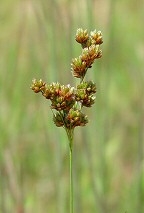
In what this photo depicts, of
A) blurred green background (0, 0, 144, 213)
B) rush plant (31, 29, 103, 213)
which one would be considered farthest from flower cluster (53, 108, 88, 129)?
blurred green background (0, 0, 144, 213)

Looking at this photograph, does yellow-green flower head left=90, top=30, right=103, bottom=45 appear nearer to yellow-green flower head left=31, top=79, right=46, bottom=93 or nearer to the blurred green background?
yellow-green flower head left=31, top=79, right=46, bottom=93

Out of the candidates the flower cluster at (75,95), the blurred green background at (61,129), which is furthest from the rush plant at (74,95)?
the blurred green background at (61,129)

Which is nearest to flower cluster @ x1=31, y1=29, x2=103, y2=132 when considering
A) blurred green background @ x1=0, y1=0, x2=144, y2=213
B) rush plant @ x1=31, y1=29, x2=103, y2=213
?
rush plant @ x1=31, y1=29, x2=103, y2=213

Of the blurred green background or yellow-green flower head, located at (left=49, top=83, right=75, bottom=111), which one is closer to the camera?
yellow-green flower head, located at (left=49, top=83, right=75, bottom=111)

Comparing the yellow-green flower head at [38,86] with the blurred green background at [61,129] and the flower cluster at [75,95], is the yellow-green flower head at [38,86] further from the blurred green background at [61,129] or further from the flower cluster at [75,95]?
the blurred green background at [61,129]

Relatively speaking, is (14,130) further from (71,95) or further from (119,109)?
(71,95)

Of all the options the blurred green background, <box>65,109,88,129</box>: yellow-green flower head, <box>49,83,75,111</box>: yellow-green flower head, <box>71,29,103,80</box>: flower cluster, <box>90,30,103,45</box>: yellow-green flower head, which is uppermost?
the blurred green background

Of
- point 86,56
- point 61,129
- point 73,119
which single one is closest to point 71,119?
point 73,119

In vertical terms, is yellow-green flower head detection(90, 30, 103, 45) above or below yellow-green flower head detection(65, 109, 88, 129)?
above
